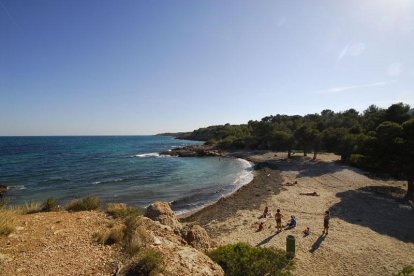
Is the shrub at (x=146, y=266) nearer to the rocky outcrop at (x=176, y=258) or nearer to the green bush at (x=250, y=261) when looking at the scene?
the rocky outcrop at (x=176, y=258)

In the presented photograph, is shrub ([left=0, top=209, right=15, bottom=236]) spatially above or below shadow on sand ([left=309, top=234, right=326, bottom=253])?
above

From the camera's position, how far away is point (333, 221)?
21.5 m

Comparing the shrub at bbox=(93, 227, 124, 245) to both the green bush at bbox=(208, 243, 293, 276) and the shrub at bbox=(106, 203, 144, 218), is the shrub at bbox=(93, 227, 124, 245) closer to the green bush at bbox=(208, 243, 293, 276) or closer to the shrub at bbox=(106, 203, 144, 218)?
the shrub at bbox=(106, 203, 144, 218)

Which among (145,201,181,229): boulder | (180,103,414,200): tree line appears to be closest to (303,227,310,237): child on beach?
(145,201,181,229): boulder

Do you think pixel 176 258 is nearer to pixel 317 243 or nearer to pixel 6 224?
pixel 6 224

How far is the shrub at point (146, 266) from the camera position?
7.47 metres

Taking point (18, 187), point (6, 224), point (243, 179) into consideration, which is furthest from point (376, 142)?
point (18, 187)

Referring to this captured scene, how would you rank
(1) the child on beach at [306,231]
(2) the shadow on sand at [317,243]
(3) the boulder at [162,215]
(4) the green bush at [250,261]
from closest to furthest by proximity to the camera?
(4) the green bush at [250,261], (3) the boulder at [162,215], (2) the shadow on sand at [317,243], (1) the child on beach at [306,231]

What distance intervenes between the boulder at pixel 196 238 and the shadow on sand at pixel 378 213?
13.5 meters

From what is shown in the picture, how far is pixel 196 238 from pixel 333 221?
549 inches

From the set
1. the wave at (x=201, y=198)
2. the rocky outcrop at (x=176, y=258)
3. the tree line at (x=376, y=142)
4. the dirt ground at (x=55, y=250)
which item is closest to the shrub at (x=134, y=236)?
the rocky outcrop at (x=176, y=258)

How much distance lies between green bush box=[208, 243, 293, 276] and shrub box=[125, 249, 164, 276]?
2.69 metres

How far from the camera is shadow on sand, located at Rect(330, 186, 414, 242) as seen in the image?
19328 mm

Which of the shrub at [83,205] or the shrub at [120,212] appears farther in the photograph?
the shrub at [83,205]
